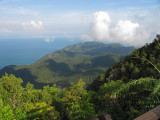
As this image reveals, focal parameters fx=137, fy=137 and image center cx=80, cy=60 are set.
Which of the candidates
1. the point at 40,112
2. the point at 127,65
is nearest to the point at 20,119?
the point at 40,112

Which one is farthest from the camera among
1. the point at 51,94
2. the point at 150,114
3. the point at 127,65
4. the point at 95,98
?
the point at 127,65

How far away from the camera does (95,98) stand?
2634 cm

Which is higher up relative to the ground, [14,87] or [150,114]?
[150,114]

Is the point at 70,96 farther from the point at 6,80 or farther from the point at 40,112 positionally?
the point at 6,80

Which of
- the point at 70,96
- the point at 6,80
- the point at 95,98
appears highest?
A: the point at 6,80

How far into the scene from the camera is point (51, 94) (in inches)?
1170

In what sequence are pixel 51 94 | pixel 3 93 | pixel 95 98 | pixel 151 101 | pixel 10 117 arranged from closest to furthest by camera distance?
pixel 151 101 → pixel 10 117 → pixel 3 93 → pixel 95 98 → pixel 51 94

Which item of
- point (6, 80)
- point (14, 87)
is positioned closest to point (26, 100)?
point (14, 87)

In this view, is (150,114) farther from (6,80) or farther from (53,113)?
(6,80)

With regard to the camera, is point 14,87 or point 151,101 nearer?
point 151,101

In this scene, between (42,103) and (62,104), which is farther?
(62,104)

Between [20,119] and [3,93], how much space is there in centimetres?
1021

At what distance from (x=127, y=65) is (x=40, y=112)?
4996cm

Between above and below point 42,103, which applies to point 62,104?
below
